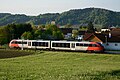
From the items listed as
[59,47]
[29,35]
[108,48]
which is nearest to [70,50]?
[59,47]

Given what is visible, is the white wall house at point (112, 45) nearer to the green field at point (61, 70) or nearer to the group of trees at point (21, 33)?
the group of trees at point (21, 33)

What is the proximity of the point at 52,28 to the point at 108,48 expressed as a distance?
33939mm

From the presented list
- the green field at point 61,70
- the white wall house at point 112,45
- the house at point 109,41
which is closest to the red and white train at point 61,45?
the green field at point 61,70

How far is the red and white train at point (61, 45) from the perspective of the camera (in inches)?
2324

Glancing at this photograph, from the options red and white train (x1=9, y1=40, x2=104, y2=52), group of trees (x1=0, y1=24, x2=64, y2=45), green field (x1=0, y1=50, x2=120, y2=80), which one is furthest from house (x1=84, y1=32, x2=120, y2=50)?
green field (x1=0, y1=50, x2=120, y2=80)

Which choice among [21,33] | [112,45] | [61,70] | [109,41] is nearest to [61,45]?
[109,41]

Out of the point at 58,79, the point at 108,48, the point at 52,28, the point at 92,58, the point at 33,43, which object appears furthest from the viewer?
the point at 52,28

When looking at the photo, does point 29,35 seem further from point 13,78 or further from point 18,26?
point 13,78

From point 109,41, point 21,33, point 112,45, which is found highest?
point 21,33

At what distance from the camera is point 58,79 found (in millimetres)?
16688

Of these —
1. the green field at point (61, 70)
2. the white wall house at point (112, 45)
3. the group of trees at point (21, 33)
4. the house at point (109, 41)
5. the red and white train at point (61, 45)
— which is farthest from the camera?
the group of trees at point (21, 33)

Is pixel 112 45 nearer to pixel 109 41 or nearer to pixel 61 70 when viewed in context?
pixel 109 41

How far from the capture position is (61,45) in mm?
62656

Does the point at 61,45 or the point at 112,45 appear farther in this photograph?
the point at 112,45
